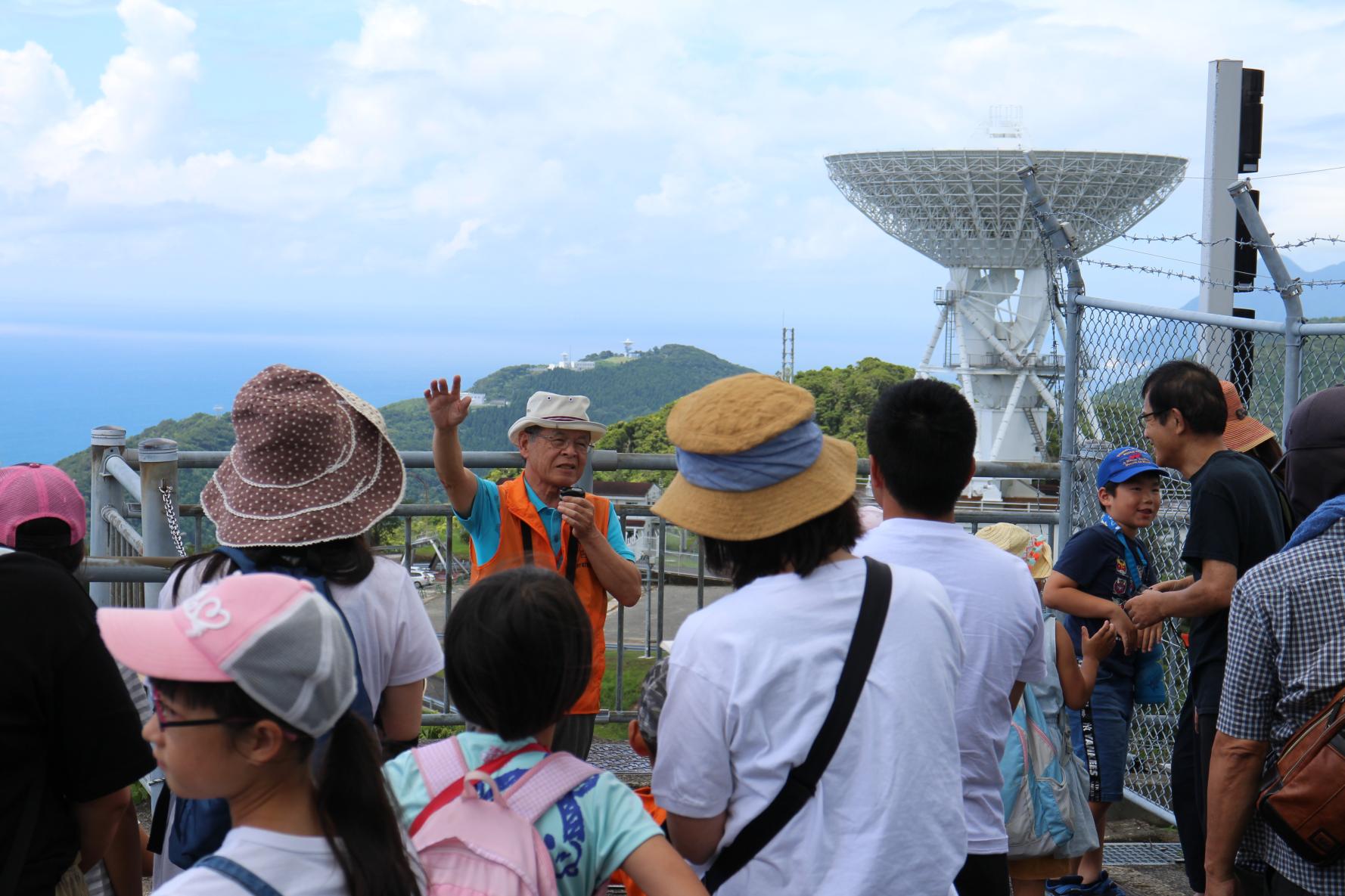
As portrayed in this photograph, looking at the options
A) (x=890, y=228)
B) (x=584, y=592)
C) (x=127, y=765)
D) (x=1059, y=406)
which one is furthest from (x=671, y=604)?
(x=890, y=228)

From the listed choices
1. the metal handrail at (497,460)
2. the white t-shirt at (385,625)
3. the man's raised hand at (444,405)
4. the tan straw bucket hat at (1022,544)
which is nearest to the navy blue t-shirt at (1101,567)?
the tan straw bucket hat at (1022,544)

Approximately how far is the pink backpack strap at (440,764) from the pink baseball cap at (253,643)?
370mm

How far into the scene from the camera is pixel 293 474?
2418 millimetres

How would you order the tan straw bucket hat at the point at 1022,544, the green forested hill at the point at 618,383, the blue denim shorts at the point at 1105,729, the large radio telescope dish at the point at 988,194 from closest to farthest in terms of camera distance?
the blue denim shorts at the point at 1105,729 → the tan straw bucket hat at the point at 1022,544 → the large radio telescope dish at the point at 988,194 → the green forested hill at the point at 618,383

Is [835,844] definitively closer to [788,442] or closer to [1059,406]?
[788,442]

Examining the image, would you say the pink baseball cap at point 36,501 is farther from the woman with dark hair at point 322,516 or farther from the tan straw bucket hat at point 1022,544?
the tan straw bucket hat at point 1022,544

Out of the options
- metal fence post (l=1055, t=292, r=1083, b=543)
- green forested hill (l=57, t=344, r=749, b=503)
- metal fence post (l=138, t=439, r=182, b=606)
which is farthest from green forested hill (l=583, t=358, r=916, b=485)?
metal fence post (l=138, t=439, r=182, b=606)

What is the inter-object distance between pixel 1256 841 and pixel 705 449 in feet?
5.92

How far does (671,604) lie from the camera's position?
303 inches

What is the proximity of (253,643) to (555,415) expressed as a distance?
276 centimetres

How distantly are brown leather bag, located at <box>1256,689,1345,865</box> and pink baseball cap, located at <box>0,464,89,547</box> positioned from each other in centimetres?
274

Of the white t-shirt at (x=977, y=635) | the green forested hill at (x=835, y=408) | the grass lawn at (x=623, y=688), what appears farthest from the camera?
the green forested hill at (x=835, y=408)

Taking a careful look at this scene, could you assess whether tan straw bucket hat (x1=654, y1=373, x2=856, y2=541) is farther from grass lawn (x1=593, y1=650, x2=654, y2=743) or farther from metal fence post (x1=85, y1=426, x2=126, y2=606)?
metal fence post (x1=85, y1=426, x2=126, y2=606)

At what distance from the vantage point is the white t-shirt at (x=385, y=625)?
243 cm
